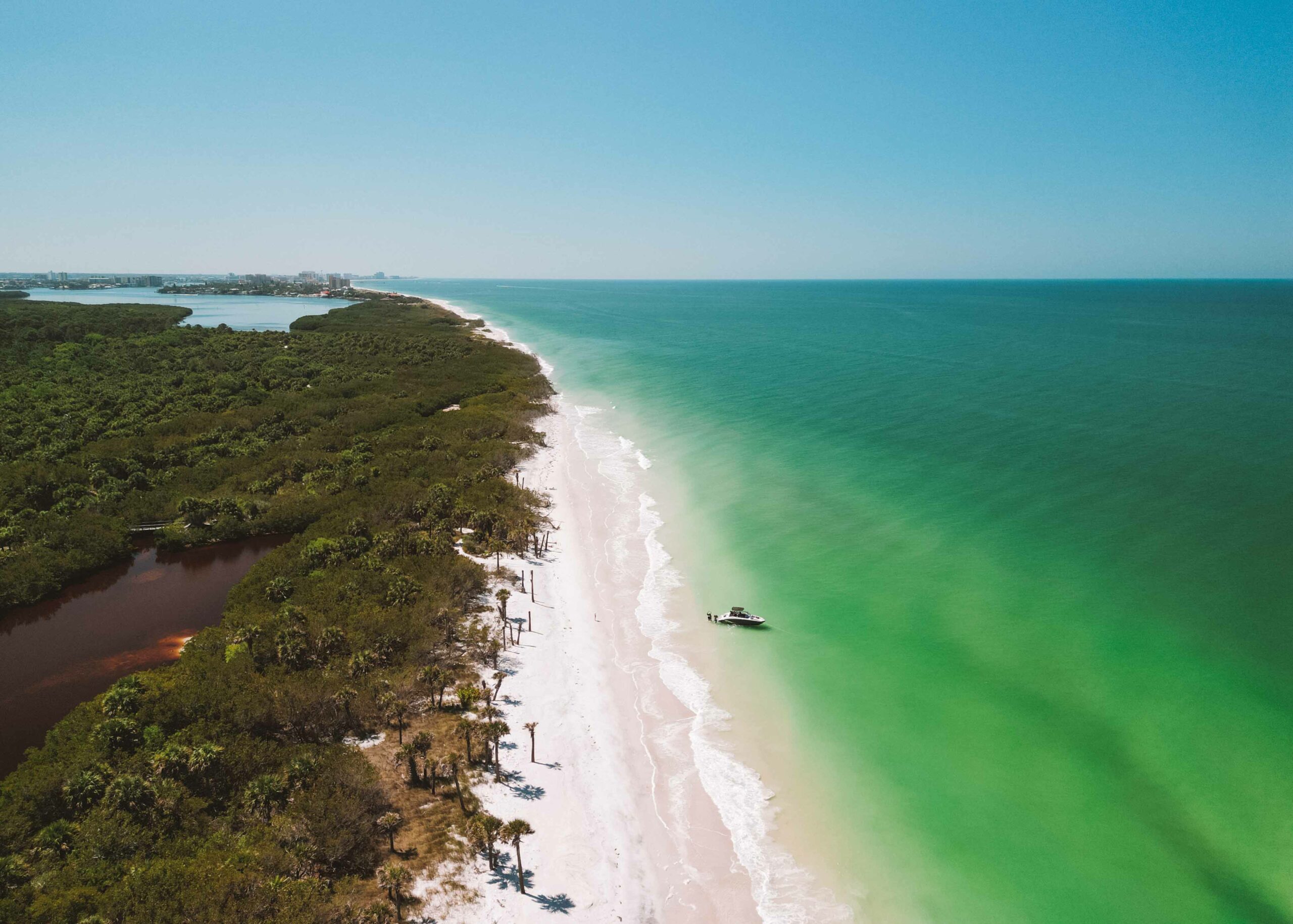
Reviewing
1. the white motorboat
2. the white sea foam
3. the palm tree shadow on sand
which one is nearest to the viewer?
the palm tree shadow on sand

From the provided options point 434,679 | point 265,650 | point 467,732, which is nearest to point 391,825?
point 467,732

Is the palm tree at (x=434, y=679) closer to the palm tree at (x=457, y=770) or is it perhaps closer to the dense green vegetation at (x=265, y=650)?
the dense green vegetation at (x=265, y=650)

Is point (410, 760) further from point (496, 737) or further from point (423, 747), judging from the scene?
point (496, 737)

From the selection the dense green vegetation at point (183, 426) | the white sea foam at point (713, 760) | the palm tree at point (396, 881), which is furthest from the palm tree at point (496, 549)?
the palm tree at point (396, 881)

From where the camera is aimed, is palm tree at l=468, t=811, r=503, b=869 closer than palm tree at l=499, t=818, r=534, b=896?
No

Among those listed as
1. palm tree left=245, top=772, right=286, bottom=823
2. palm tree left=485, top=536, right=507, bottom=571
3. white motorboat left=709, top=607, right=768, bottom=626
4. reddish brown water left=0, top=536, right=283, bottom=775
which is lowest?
reddish brown water left=0, top=536, right=283, bottom=775

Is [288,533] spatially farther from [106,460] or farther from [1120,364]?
[1120,364]

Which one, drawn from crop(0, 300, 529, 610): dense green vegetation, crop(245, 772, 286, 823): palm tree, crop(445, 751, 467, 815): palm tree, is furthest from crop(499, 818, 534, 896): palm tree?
crop(0, 300, 529, 610): dense green vegetation

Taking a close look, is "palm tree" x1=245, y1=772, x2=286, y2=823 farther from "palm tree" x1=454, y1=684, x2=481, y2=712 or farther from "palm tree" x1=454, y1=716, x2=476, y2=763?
"palm tree" x1=454, y1=684, x2=481, y2=712
